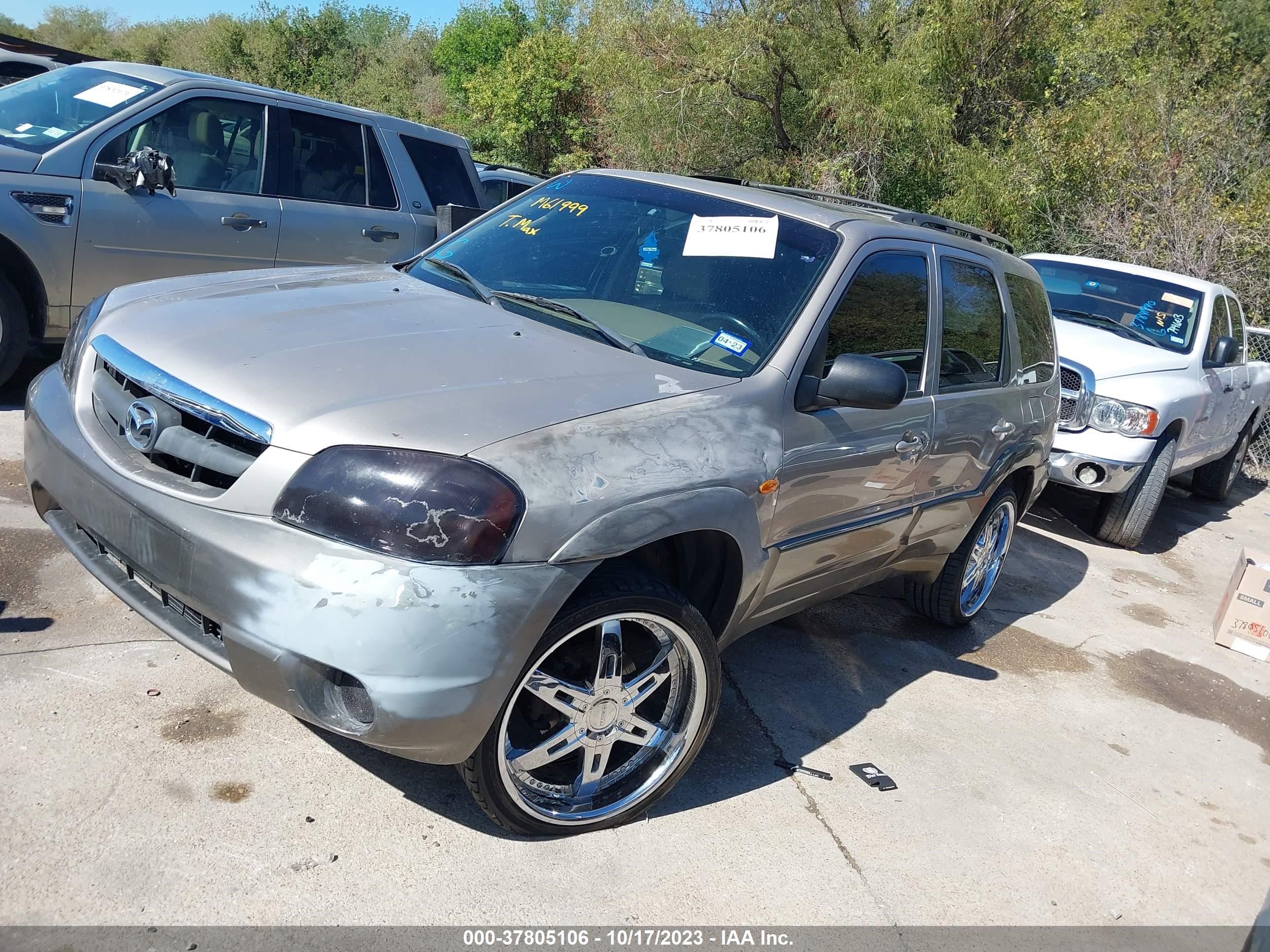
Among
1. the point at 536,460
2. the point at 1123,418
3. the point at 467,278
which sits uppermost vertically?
the point at 467,278

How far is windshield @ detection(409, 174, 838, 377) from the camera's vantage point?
331cm

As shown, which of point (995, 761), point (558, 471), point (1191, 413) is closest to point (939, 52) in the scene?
point (1191, 413)

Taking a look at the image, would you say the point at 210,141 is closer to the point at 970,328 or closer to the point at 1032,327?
the point at 970,328

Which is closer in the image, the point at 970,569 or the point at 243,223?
the point at 970,569

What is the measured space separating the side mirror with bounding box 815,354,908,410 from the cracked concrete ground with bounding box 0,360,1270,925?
1.23m

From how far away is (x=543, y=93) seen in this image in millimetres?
24703

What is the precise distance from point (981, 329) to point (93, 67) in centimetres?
534

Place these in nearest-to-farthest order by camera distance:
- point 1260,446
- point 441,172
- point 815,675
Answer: point 815,675, point 441,172, point 1260,446

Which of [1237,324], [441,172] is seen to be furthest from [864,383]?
[1237,324]

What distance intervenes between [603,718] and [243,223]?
453 centimetres

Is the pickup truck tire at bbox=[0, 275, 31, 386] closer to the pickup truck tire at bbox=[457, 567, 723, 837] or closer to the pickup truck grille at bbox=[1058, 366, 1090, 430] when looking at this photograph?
the pickup truck tire at bbox=[457, 567, 723, 837]

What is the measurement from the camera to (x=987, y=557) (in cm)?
502

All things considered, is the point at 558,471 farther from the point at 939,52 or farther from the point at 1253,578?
the point at 939,52

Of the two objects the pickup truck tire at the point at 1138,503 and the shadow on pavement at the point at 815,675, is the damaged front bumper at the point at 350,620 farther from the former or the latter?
the pickup truck tire at the point at 1138,503
